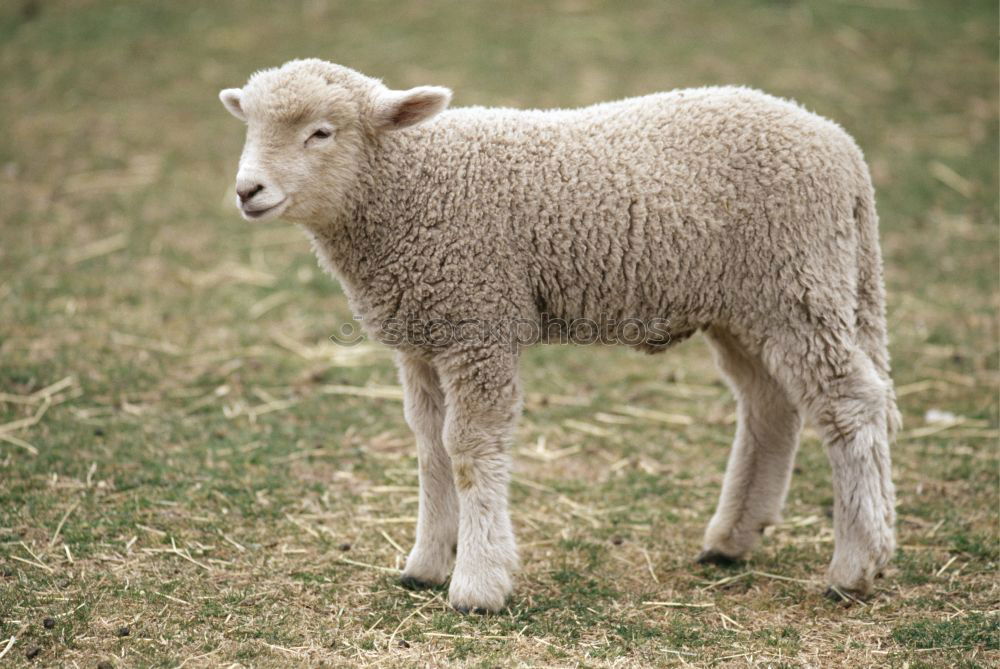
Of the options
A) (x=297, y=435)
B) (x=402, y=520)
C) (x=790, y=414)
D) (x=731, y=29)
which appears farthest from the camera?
(x=731, y=29)

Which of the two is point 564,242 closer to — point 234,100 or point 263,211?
point 263,211

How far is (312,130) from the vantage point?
4586 mm

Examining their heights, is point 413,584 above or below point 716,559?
below

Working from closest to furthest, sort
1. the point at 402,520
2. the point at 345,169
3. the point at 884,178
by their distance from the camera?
1. the point at 345,169
2. the point at 402,520
3. the point at 884,178

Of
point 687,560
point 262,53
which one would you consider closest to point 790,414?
point 687,560

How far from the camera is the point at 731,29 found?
46.2 ft

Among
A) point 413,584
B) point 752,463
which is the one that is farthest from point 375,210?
point 752,463

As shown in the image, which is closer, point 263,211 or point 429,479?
point 263,211

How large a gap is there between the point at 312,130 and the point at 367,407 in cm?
294

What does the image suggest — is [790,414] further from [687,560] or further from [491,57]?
[491,57]

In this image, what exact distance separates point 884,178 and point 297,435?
709cm

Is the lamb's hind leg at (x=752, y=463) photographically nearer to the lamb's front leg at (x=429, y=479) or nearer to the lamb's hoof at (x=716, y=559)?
the lamb's hoof at (x=716, y=559)

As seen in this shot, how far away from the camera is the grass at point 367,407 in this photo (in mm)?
4559

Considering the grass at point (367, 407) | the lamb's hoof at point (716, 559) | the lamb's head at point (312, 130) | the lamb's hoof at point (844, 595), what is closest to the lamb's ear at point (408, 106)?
the lamb's head at point (312, 130)
